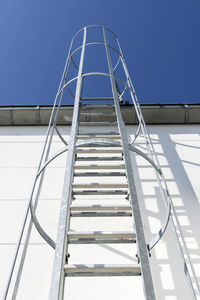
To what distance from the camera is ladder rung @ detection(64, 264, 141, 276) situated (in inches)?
78.9

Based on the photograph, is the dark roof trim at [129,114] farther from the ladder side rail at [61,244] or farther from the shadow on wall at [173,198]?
the ladder side rail at [61,244]

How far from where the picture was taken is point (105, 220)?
4.38 metres

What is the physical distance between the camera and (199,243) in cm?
404

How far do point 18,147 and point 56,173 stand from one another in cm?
132

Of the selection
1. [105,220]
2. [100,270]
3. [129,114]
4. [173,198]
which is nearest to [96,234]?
[100,270]

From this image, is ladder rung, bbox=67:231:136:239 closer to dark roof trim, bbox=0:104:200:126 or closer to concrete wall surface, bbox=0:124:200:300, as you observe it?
concrete wall surface, bbox=0:124:200:300

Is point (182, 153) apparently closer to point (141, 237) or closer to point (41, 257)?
point (41, 257)

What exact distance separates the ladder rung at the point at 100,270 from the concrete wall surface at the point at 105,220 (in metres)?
1.44

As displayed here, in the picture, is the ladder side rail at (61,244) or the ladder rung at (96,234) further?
the ladder rung at (96,234)

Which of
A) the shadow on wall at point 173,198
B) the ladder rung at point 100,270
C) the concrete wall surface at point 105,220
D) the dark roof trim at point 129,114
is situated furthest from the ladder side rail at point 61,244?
the dark roof trim at point 129,114

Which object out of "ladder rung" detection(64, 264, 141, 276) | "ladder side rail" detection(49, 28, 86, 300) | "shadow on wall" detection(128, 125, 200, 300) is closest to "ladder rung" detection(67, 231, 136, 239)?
"ladder side rail" detection(49, 28, 86, 300)

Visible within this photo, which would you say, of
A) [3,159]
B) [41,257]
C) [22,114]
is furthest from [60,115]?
[41,257]

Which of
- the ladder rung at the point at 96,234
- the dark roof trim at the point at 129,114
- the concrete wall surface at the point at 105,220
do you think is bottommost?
the ladder rung at the point at 96,234

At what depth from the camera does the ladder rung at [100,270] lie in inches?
78.9
